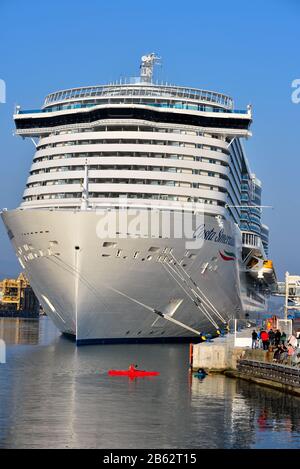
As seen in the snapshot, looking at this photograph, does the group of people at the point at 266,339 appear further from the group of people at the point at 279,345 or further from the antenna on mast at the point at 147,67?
the antenna on mast at the point at 147,67

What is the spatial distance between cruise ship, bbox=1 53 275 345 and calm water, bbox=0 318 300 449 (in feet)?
17.4

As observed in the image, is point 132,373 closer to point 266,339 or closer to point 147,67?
point 266,339

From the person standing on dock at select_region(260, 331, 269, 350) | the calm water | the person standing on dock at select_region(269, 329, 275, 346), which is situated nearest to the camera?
the calm water

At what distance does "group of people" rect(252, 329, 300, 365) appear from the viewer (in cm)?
2933

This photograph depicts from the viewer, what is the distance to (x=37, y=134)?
4872cm

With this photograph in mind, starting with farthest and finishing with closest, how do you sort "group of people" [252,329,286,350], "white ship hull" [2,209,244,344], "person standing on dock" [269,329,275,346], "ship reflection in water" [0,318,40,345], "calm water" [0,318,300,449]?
1. "ship reflection in water" [0,318,40,345]
2. "white ship hull" [2,209,244,344]
3. "person standing on dock" [269,329,275,346]
4. "group of people" [252,329,286,350]
5. "calm water" [0,318,300,449]

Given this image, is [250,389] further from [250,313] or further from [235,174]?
[250,313]

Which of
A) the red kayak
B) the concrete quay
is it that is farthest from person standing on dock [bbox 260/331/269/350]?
the red kayak

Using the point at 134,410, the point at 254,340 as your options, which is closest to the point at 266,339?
the point at 254,340

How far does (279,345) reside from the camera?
103 ft

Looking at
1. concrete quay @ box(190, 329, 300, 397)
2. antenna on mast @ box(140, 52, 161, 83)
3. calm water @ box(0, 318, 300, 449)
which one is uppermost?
antenna on mast @ box(140, 52, 161, 83)

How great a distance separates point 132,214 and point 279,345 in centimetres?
1059

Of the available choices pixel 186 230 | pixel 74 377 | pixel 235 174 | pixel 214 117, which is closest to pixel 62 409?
pixel 74 377

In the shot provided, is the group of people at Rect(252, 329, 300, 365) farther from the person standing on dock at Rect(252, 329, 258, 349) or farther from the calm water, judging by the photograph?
the calm water
